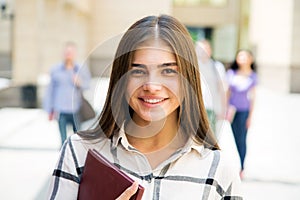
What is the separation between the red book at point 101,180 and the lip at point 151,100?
0.42ft

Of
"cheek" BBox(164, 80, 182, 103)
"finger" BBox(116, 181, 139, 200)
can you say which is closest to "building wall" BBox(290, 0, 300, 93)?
"cheek" BBox(164, 80, 182, 103)

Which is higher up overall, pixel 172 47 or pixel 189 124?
pixel 172 47

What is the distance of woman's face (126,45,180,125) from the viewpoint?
96 centimetres

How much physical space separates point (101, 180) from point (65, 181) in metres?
0.11

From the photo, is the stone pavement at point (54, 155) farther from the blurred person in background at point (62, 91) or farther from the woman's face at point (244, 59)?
the woman's face at point (244, 59)

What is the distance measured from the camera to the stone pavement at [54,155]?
497cm

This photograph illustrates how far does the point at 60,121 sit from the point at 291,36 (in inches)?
595

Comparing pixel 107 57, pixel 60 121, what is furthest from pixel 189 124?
pixel 60 121

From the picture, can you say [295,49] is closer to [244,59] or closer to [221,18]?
[221,18]

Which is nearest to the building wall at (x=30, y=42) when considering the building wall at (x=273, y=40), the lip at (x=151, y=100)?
the building wall at (x=273, y=40)

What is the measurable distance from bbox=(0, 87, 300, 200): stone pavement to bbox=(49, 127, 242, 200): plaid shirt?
1707 millimetres

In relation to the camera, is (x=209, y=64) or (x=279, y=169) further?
(x=279, y=169)

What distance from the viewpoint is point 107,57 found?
1.01 m

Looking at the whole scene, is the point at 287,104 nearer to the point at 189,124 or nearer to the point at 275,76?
the point at 275,76
